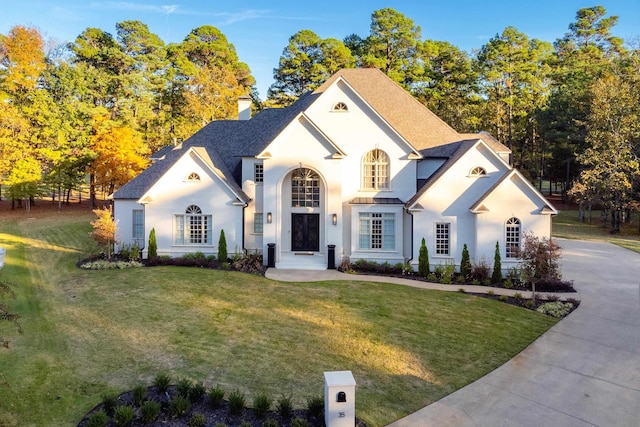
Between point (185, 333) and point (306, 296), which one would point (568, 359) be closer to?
point (306, 296)

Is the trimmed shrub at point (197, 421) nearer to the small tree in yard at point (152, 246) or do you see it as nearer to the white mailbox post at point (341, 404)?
the white mailbox post at point (341, 404)

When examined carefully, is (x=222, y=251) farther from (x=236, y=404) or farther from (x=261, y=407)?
(x=261, y=407)

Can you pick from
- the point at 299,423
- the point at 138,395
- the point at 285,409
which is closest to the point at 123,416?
the point at 138,395

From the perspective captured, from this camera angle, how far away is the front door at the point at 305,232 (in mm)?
22594

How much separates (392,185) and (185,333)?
13183mm

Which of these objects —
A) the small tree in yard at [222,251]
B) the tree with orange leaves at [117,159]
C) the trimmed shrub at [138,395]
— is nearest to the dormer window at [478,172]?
the small tree in yard at [222,251]

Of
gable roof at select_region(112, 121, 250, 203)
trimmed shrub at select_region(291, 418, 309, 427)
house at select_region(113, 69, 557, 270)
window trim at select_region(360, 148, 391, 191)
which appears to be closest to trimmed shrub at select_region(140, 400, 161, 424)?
trimmed shrub at select_region(291, 418, 309, 427)

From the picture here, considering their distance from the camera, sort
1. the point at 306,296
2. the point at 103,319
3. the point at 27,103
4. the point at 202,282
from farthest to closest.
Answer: the point at 27,103, the point at 202,282, the point at 306,296, the point at 103,319

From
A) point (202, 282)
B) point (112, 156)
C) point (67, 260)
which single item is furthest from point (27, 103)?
point (202, 282)

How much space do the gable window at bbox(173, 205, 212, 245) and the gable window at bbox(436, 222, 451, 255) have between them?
1154cm

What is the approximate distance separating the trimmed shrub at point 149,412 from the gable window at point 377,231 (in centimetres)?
1471

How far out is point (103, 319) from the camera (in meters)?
13.7

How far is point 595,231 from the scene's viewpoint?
3609 cm

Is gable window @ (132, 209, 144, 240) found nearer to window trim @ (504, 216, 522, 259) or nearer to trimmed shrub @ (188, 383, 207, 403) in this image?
trimmed shrub @ (188, 383, 207, 403)
